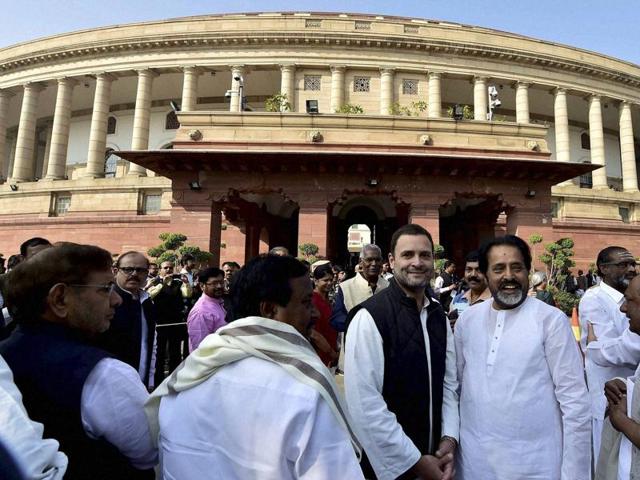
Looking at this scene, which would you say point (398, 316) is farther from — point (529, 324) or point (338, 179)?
point (338, 179)

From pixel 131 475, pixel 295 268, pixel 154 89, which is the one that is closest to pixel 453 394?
pixel 295 268

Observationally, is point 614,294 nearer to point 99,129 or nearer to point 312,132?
point 312,132

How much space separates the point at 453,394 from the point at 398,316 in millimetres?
581

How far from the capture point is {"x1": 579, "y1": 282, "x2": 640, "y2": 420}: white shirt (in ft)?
11.7

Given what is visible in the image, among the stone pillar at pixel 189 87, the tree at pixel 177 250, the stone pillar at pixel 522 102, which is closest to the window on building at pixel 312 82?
the stone pillar at pixel 189 87

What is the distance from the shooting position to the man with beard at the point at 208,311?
202 inches

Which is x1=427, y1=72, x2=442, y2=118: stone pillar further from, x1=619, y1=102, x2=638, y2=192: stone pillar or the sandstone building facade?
x1=619, y1=102, x2=638, y2=192: stone pillar

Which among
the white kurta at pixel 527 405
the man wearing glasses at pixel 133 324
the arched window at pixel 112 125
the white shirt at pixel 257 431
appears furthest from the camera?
the arched window at pixel 112 125

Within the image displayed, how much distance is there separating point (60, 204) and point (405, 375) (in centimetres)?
3332

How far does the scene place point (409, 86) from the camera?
33.8 metres

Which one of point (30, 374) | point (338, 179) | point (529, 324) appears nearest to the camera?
point (30, 374)

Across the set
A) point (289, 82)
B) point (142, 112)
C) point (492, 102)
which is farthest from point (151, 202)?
point (492, 102)

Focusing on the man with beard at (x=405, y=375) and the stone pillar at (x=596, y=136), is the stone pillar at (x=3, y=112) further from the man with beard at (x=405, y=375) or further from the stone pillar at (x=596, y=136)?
the stone pillar at (x=596, y=136)

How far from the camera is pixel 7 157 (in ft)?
149
